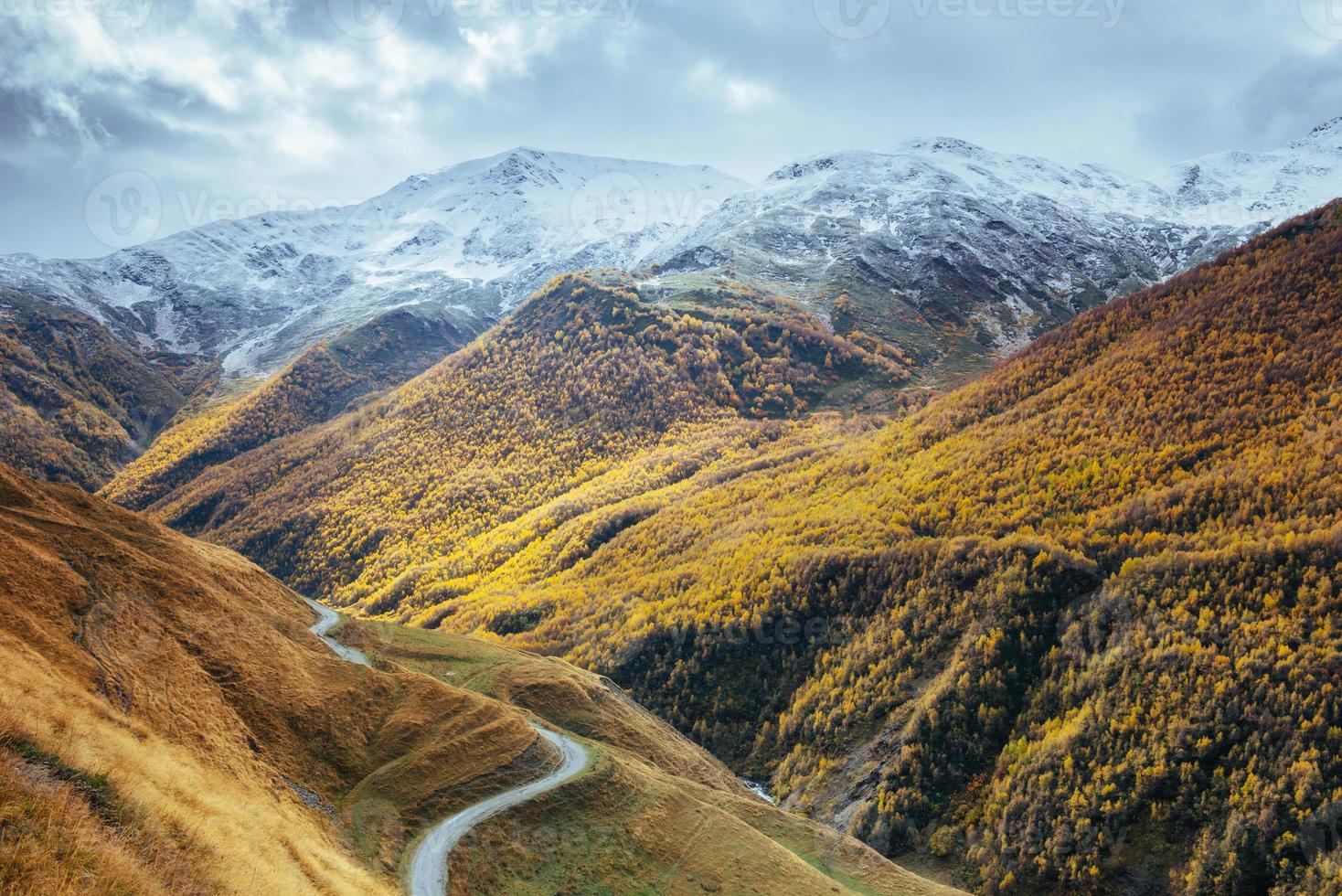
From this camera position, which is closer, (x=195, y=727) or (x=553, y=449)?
(x=195, y=727)

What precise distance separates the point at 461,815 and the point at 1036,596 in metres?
58.1

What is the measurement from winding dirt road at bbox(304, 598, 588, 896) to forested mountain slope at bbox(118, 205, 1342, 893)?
94.5 feet

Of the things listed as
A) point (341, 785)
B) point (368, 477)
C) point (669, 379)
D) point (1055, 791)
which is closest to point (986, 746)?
point (1055, 791)

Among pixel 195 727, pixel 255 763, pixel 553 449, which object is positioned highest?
pixel 553 449

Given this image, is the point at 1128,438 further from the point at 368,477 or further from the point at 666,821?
the point at 368,477

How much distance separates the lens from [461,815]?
39375mm

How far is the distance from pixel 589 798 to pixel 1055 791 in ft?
121

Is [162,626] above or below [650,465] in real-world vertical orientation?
below

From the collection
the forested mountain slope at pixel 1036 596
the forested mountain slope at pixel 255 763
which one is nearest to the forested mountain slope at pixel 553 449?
the forested mountain slope at pixel 1036 596

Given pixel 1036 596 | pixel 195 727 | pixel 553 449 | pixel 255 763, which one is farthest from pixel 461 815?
pixel 553 449

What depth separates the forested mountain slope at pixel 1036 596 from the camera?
4821 centimetres

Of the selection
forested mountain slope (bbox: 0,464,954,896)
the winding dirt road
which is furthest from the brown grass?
the winding dirt road

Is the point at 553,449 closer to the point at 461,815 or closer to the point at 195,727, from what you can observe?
the point at 461,815

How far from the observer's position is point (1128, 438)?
275 feet
